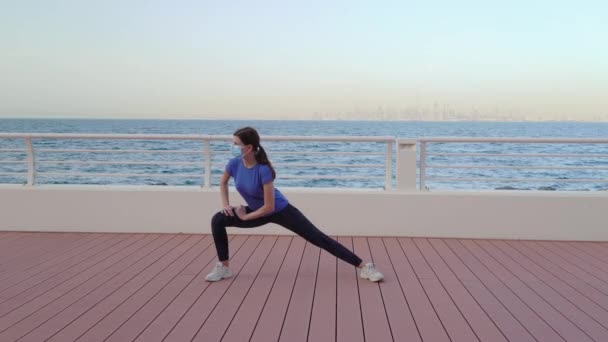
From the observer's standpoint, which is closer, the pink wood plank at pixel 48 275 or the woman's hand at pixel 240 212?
the pink wood plank at pixel 48 275

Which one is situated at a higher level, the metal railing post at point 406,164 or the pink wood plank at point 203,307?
the metal railing post at point 406,164

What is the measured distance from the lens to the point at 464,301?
126 inches

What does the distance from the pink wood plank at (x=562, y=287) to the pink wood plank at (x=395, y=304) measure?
1.09 m

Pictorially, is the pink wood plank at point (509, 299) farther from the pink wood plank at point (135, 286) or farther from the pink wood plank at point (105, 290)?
the pink wood plank at point (105, 290)

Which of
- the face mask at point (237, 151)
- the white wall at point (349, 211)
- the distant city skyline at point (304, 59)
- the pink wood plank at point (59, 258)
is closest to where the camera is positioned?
the face mask at point (237, 151)

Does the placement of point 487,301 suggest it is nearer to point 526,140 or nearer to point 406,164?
point 406,164

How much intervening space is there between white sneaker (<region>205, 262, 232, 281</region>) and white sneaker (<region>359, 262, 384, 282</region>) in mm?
998

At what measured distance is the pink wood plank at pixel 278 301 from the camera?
2666 millimetres

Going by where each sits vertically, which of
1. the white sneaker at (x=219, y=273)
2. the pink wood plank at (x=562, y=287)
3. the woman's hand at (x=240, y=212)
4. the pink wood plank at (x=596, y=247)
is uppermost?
the woman's hand at (x=240, y=212)

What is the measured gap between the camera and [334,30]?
3073 centimetres

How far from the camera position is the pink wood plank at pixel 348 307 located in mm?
2658

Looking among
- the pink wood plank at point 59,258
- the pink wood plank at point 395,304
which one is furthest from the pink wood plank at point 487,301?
the pink wood plank at point 59,258

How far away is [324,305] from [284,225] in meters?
0.75

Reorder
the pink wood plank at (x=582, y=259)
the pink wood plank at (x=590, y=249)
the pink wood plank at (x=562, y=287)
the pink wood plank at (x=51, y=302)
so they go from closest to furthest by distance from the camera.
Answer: the pink wood plank at (x=51, y=302), the pink wood plank at (x=562, y=287), the pink wood plank at (x=582, y=259), the pink wood plank at (x=590, y=249)
